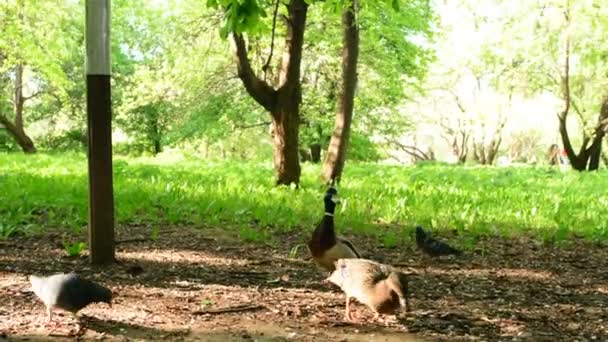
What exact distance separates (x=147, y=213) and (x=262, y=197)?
177 centimetres

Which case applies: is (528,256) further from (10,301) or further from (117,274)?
(10,301)

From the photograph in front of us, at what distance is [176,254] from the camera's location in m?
6.67

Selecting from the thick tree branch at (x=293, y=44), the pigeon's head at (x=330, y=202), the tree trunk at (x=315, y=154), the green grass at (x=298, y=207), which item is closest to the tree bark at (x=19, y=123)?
the tree trunk at (x=315, y=154)

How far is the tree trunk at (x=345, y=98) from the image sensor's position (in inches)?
493

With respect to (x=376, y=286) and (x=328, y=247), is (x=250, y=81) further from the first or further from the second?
(x=376, y=286)

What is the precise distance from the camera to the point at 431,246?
6895 millimetres

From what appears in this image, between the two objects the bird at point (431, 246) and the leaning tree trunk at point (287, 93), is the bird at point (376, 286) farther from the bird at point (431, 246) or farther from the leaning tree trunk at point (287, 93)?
the leaning tree trunk at point (287, 93)

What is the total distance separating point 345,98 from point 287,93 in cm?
146

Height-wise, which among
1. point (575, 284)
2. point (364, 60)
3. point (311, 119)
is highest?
point (364, 60)

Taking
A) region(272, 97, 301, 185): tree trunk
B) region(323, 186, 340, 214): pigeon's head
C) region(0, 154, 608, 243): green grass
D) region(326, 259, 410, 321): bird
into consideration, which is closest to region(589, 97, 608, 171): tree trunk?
region(0, 154, 608, 243): green grass

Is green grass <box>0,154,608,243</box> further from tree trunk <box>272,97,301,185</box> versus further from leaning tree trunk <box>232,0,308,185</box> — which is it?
leaning tree trunk <box>232,0,308,185</box>

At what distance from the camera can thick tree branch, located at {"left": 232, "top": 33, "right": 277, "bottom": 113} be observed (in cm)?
1148

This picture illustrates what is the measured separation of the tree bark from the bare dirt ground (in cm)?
2253

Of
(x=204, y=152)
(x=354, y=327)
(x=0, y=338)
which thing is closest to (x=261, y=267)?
(x=354, y=327)
